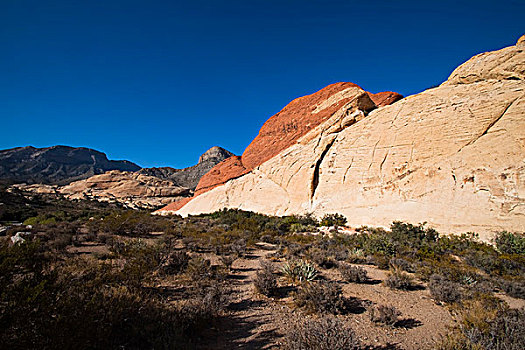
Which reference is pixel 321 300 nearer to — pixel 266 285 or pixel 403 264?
pixel 266 285

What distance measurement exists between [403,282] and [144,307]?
6.10 metres

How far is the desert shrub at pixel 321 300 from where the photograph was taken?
4359mm

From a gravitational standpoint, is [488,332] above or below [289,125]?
below

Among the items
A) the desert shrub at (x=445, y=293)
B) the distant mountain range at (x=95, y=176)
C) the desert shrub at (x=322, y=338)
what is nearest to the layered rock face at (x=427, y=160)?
the desert shrub at (x=445, y=293)

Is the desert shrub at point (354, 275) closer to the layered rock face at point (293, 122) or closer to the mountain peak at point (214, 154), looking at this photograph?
the layered rock face at point (293, 122)

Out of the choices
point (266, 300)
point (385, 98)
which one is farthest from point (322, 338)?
point (385, 98)

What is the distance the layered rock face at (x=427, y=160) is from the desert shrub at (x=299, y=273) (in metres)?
9.62

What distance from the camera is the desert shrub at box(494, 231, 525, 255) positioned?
817cm

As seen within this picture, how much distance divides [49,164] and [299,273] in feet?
517

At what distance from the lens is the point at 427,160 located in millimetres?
13812

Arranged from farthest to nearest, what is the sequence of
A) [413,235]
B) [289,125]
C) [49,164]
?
[49,164] < [289,125] < [413,235]

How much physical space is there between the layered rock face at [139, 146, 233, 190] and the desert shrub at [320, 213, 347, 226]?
6675cm

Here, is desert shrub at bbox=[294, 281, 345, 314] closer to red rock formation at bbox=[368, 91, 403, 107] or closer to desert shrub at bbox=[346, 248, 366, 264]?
desert shrub at bbox=[346, 248, 366, 264]

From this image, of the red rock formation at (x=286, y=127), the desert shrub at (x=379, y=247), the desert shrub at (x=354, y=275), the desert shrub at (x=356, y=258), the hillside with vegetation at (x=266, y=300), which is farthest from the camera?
the red rock formation at (x=286, y=127)
